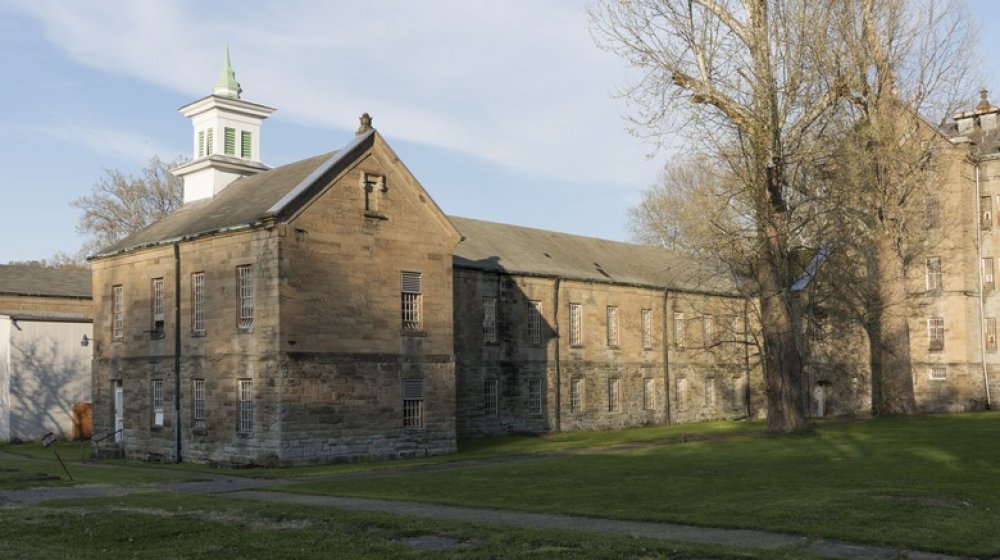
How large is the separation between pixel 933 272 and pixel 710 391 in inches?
525

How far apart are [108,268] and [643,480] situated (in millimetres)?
23703

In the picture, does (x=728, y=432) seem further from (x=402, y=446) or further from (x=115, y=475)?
(x=115, y=475)

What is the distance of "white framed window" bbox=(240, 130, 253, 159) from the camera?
1582 inches

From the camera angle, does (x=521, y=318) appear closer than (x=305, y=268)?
No

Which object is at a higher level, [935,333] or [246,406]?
[935,333]

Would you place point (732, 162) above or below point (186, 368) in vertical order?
above

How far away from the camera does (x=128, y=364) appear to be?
34.6 metres

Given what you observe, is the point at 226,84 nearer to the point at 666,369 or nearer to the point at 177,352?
the point at 177,352

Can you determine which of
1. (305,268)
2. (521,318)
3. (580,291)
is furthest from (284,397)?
(580,291)

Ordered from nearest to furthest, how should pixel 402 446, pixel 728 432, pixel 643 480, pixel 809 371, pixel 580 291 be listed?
pixel 643 480, pixel 402 446, pixel 728 432, pixel 580 291, pixel 809 371

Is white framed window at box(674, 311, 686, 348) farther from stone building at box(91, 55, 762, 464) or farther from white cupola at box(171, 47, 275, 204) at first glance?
white cupola at box(171, 47, 275, 204)

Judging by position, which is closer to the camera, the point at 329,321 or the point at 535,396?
the point at 329,321

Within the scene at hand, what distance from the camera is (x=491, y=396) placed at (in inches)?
1585

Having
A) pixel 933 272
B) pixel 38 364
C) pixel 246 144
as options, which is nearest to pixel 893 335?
pixel 933 272
